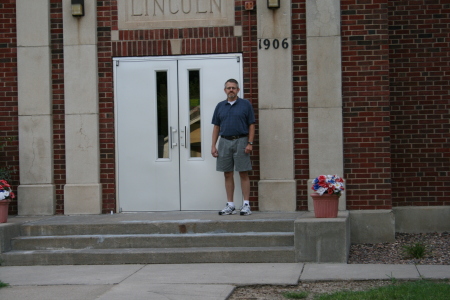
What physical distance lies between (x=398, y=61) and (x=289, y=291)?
4906 millimetres

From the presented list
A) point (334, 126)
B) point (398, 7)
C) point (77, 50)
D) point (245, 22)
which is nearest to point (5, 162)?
point (77, 50)

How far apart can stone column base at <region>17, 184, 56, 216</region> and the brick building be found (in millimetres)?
20

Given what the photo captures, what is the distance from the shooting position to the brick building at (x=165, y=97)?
10477 mm

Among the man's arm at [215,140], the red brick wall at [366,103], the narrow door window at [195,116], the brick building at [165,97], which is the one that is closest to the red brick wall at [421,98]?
the brick building at [165,97]

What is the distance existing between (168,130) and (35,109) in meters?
1.98

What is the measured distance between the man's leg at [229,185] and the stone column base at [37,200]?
2603 mm

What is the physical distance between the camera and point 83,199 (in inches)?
416

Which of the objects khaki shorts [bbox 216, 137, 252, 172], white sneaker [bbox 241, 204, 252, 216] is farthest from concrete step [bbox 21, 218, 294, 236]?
khaki shorts [bbox 216, 137, 252, 172]

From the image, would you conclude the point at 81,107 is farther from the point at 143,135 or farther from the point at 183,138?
the point at 183,138

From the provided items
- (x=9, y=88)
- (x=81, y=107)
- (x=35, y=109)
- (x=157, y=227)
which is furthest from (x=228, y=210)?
(x=9, y=88)

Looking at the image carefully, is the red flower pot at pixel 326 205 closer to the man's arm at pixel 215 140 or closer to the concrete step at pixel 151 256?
the concrete step at pixel 151 256

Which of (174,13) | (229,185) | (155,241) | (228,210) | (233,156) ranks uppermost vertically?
(174,13)

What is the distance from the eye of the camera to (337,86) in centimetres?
1018

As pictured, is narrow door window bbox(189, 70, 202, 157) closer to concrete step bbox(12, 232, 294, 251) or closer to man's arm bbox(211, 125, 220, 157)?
man's arm bbox(211, 125, 220, 157)
